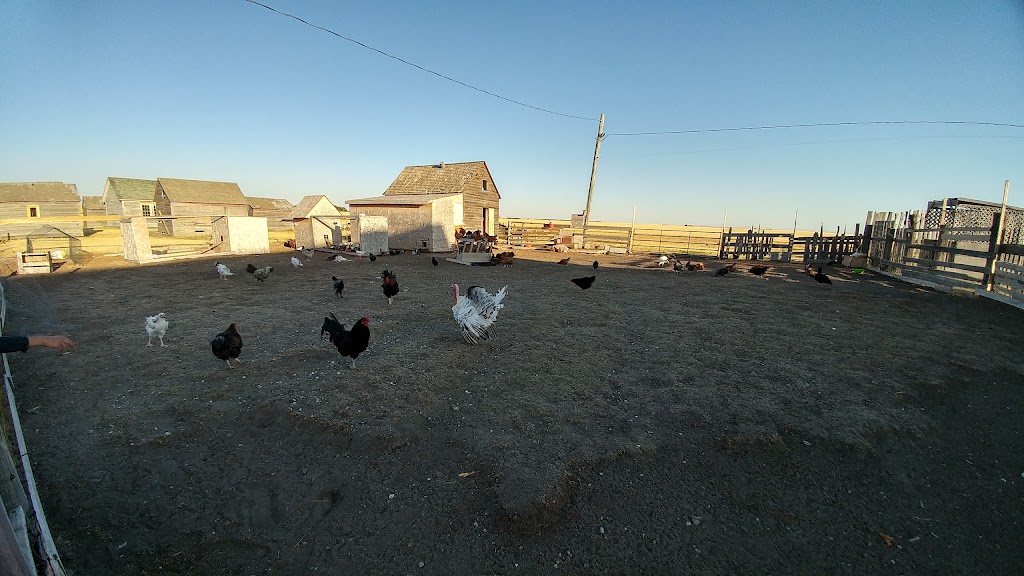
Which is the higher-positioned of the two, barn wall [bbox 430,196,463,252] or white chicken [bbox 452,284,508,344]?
barn wall [bbox 430,196,463,252]

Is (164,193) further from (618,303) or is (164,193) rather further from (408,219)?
(618,303)

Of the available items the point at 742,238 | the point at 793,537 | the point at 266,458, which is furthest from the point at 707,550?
the point at 742,238

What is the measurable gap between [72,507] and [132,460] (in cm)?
68

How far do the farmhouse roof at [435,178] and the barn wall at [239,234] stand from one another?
10163 mm

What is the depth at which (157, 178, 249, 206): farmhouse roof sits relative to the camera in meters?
44.9

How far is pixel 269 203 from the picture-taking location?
6178 cm

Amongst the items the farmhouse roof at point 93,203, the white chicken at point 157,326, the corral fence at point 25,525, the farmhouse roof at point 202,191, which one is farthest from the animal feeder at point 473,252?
the farmhouse roof at point 93,203

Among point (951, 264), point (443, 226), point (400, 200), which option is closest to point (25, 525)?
point (951, 264)

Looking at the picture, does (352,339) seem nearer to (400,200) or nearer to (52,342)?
(52,342)

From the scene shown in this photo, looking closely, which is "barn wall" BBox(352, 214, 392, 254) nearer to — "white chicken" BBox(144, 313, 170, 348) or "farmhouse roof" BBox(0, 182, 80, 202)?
"white chicken" BBox(144, 313, 170, 348)

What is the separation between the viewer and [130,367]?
6500 millimetres

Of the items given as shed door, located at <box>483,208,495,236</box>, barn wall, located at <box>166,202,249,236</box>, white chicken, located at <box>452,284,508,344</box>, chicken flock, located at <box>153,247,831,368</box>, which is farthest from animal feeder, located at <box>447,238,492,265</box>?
barn wall, located at <box>166,202,249,236</box>

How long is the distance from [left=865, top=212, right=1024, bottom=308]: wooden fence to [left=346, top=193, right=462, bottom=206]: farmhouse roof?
23.6 m

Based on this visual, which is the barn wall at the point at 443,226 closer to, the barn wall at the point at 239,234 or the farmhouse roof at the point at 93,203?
the barn wall at the point at 239,234
